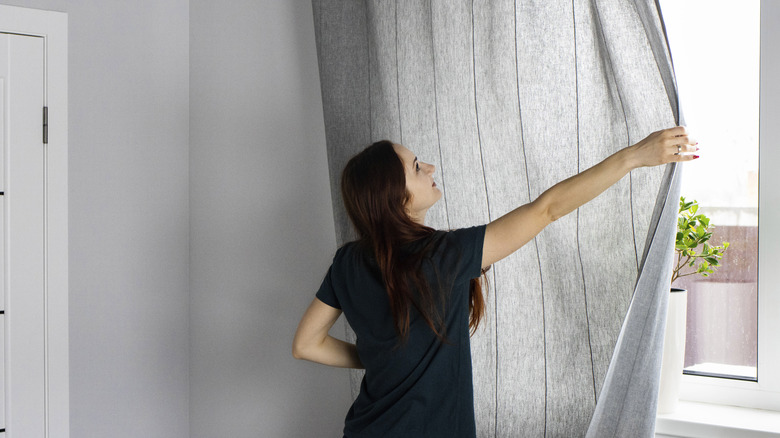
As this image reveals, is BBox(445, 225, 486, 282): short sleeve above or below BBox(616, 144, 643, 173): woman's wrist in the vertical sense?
below

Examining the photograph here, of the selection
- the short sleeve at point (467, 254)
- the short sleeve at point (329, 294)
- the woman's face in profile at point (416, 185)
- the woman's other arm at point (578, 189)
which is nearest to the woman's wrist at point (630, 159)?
the woman's other arm at point (578, 189)

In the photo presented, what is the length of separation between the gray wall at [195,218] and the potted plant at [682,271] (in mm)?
972

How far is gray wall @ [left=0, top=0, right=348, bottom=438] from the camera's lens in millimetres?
2170

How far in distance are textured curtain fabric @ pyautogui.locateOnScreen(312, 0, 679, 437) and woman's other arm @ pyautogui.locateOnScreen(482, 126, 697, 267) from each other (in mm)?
119

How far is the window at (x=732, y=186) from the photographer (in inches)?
61.2

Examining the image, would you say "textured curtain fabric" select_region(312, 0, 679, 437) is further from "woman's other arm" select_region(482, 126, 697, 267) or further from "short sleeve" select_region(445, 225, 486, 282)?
"short sleeve" select_region(445, 225, 486, 282)

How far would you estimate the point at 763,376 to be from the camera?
1565 millimetres

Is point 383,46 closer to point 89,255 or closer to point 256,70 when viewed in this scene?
point 256,70

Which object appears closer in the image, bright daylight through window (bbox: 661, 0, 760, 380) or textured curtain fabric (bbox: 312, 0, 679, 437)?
textured curtain fabric (bbox: 312, 0, 679, 437)
